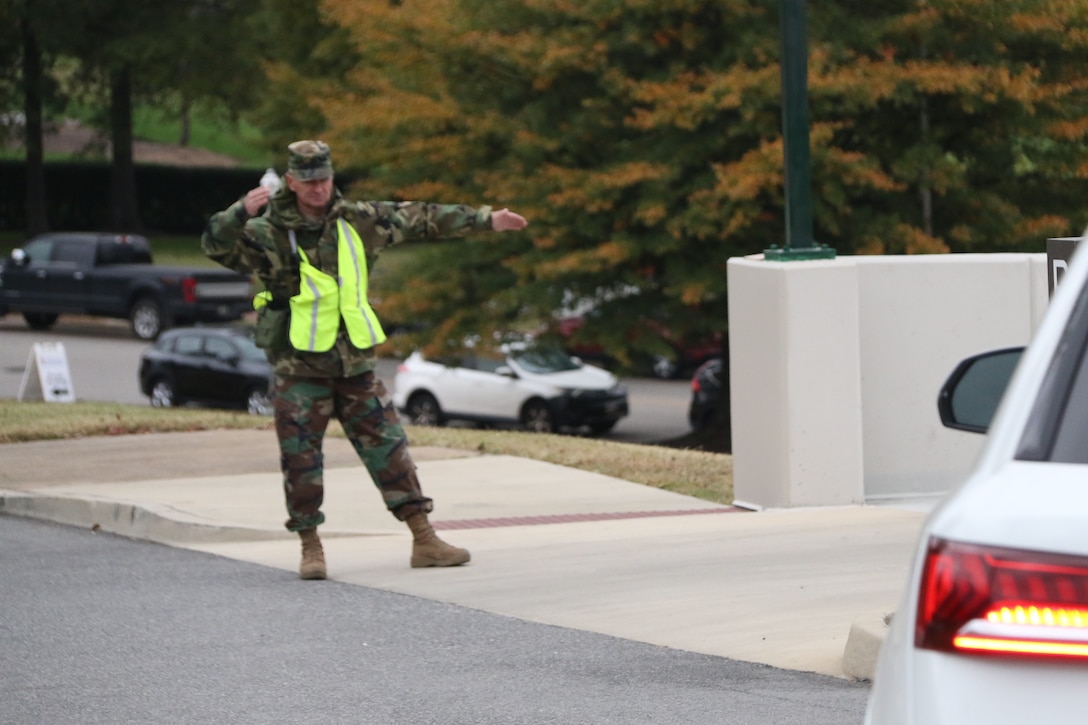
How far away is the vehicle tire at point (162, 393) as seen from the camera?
25.9 meters

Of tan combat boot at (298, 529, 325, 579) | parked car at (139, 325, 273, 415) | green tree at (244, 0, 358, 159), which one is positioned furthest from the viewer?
green tree at (244, 0, 358, 159)

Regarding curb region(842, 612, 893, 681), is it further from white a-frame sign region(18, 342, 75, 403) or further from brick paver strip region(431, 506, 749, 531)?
white a-frame sign region(18, 342, 75, 403)

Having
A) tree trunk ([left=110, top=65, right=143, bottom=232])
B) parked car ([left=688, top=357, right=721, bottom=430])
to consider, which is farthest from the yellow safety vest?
tree trunk ([left=110, top=65, right=143, bottom=232])

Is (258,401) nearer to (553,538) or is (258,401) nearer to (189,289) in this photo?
(189,289)

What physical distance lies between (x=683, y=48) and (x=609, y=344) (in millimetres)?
3280

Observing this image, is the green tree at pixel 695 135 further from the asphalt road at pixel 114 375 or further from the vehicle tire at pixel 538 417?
the asphalt road at pixel 114 375

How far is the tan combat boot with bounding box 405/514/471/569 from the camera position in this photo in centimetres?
788

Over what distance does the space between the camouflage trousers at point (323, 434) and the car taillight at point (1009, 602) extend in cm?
537

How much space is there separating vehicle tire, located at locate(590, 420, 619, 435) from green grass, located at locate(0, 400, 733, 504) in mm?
11446

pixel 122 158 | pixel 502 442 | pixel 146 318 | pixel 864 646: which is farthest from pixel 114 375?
pixel 864 646

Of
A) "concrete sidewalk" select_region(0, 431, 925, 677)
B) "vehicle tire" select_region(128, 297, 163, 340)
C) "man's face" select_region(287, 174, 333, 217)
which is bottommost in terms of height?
"vehicle tire" select_region(128, 297, 163, 340)

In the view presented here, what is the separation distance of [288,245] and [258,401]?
58.7ft

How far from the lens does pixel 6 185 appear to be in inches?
2184

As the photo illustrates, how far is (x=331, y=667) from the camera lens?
6.21 metres
